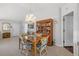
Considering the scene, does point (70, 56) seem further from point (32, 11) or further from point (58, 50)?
point (32, 11)

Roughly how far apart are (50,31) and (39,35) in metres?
0.27

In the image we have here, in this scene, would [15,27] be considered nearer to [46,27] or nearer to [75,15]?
[46,27]

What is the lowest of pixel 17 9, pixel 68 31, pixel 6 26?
pixel 68 31

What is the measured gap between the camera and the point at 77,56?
317cm

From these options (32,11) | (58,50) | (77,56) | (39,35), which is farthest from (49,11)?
(77,56)

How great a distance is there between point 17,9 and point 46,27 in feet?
2.55

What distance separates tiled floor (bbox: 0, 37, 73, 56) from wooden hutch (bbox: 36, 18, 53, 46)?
0.20m

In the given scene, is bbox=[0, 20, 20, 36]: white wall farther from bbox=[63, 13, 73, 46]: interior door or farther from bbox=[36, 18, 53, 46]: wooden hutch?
bbox=[63, 13, 73, 46]: interior door

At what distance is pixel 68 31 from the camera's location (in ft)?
11.2

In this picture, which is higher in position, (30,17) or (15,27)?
(30,17)

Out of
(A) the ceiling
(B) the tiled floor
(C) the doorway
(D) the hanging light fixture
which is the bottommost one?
(B) the tiled floor

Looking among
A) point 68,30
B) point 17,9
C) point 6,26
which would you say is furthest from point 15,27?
point 68,30

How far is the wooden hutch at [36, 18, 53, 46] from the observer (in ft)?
10.8

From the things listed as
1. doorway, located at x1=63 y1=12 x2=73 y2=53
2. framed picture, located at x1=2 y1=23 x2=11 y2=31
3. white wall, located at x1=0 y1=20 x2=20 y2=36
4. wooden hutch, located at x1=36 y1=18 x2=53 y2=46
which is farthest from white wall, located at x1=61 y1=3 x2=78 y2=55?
framed picture, located at x1=2 y1=23 x2=11 y2=31
